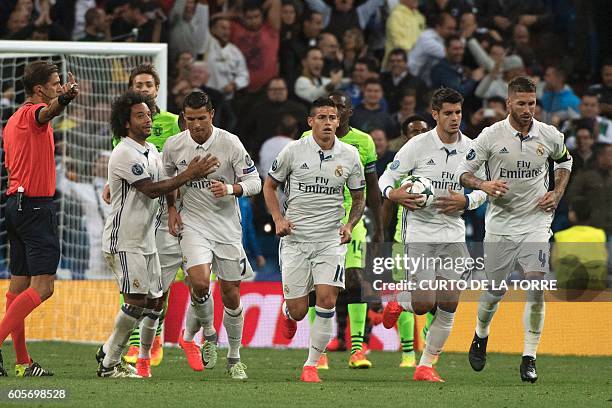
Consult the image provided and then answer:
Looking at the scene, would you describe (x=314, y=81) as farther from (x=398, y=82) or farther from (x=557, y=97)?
(x=557, y=97)

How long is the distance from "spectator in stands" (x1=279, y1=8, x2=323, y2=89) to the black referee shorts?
8.85 m

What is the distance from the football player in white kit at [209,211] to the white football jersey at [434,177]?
1354 millimetres

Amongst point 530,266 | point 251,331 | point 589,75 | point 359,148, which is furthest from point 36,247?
point 589,75

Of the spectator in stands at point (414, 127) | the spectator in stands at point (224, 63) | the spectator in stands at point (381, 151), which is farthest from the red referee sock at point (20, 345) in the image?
the spectator in stands at point (224, 63)

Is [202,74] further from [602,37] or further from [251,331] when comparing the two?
[602,37]

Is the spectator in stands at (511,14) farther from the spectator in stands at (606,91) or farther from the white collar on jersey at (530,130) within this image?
the white collar on jersey at (530,130)

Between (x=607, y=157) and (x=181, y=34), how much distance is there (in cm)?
632

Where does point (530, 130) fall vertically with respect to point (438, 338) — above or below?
above

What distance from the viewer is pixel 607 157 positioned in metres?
17.5

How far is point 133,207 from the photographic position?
10.5 m

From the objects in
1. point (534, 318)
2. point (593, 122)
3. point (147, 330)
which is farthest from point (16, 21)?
point (534, 318)

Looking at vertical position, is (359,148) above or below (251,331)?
above

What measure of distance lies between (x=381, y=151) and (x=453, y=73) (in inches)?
131

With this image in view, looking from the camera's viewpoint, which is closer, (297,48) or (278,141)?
(278,141)
